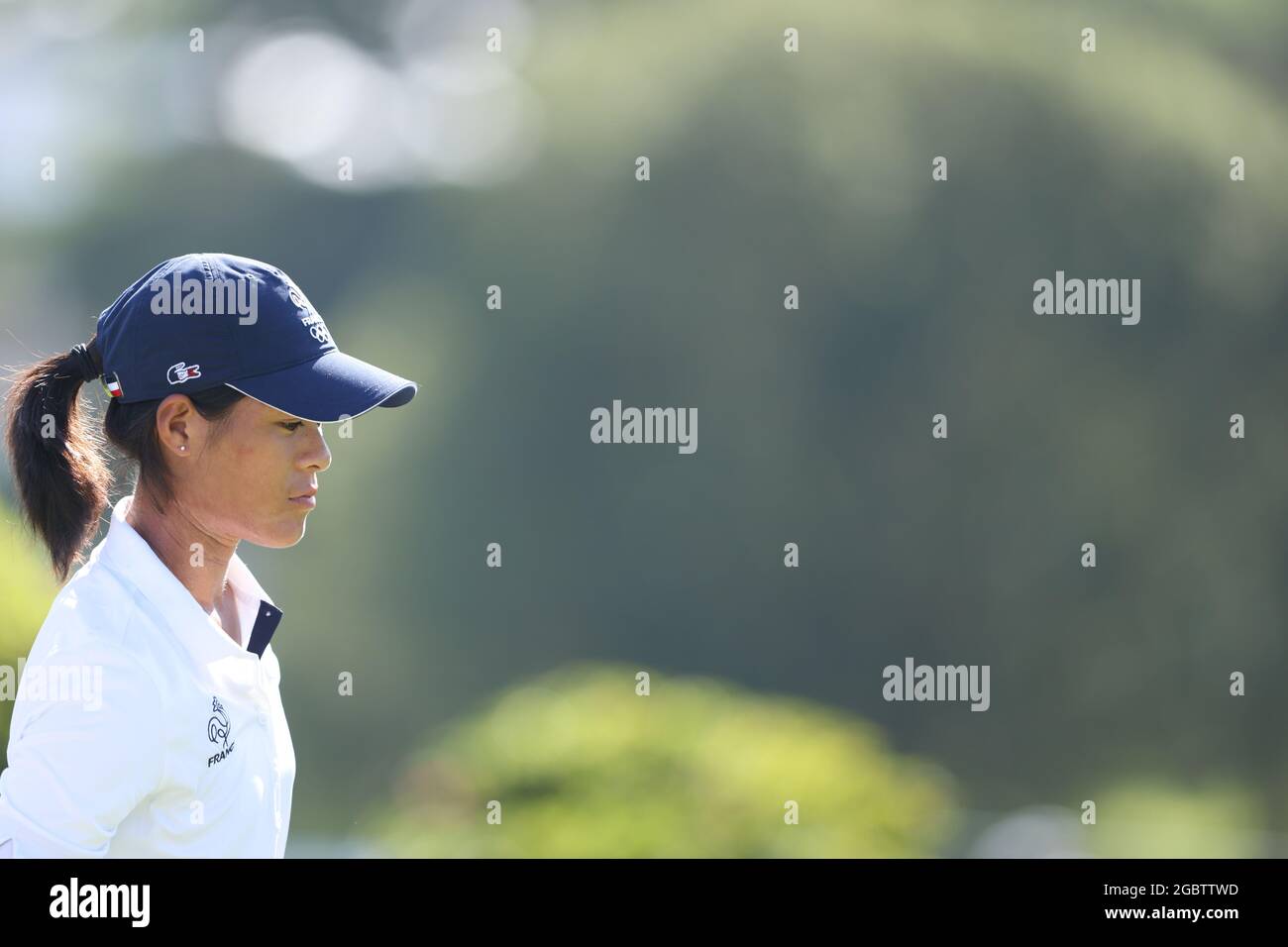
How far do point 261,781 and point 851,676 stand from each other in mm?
7356

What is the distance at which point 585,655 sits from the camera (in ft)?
29.1

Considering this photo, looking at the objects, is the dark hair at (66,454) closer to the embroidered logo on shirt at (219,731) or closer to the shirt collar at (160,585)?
the shirt collar at (160,585)

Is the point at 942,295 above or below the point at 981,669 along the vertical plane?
above

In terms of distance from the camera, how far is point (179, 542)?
6.32ft

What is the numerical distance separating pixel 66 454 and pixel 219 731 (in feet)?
1.59

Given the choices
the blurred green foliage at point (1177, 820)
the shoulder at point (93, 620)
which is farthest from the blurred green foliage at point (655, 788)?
the blurred green foliage at point (1177, 820)

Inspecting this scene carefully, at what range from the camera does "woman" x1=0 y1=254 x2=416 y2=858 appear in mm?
1579

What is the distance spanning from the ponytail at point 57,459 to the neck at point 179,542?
9 cm

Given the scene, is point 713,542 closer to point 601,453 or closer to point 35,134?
point 601,453

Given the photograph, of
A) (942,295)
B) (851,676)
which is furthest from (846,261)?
(851,676)

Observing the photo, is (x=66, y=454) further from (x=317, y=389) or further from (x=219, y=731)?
(x=219, y=731)

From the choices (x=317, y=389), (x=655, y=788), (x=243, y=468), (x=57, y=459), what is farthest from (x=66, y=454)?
(x=655, y=788)
